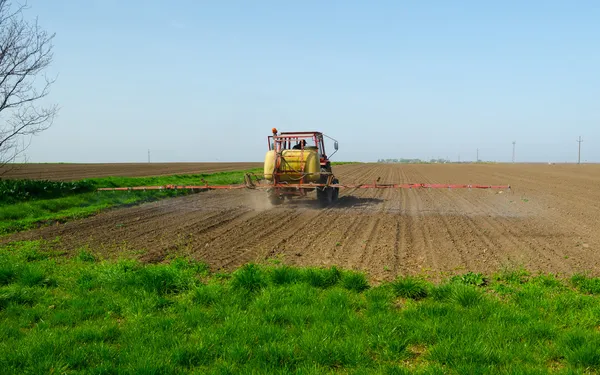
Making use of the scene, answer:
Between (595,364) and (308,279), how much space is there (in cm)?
344

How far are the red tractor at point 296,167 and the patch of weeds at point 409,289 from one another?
27.4 feet

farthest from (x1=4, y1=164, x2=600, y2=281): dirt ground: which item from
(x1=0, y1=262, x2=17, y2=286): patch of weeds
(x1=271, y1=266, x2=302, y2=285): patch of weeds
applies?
(x1=0, y1=262, x2=17, y2=286): patch of weeds

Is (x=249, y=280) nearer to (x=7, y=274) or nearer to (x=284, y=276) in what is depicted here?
(x=284, y=276)

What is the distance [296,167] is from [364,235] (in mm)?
5590

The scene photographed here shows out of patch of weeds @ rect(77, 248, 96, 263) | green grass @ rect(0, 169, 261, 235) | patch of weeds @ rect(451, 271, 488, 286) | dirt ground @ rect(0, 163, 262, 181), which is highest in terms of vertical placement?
dirt ground @ rect(0, 163, 262, 181)

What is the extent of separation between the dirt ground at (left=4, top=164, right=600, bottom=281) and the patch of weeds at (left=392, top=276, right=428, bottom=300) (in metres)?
0.65

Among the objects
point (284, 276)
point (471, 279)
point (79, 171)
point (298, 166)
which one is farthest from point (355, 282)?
point (79, 171)

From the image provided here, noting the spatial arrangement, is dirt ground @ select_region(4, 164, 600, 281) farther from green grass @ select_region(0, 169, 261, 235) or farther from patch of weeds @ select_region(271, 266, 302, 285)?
patch of weeds @ select_region(271, 266, 302, 285)

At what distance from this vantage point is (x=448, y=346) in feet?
13.1

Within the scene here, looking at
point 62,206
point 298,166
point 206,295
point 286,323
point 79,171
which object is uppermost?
point 298,166

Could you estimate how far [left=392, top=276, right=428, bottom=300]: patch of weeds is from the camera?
17.9 feet

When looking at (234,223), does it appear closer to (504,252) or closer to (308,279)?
(308,279)

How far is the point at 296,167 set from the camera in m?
14.6

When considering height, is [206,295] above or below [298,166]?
below
